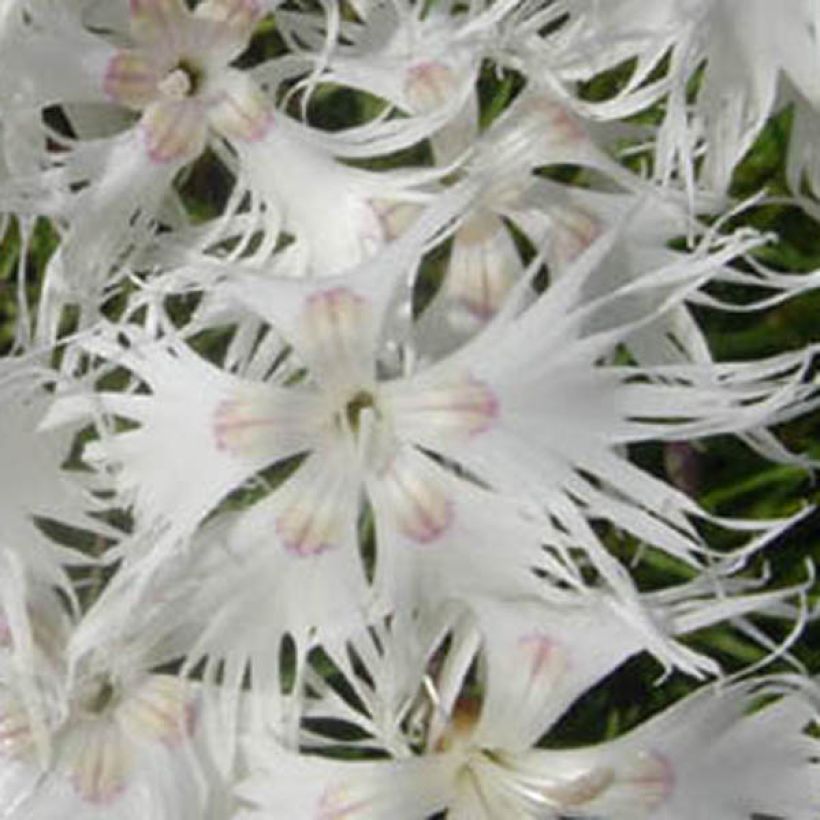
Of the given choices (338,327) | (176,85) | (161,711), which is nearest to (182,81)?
(176,85)

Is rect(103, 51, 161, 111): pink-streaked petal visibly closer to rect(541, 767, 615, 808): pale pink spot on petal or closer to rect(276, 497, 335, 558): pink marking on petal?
rect(276, 497, 335, 558): pink marking on petal

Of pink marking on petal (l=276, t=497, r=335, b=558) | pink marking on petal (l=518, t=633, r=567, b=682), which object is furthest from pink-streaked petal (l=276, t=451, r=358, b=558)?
pink marking on petal (l=518, t=633, r=567, b=682)

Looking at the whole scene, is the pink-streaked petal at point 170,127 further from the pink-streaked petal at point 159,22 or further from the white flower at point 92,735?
the white flower at point 92,735

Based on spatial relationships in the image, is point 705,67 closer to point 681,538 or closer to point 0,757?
point 681,538

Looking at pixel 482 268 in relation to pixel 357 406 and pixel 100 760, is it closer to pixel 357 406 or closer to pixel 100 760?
pixel 357 406

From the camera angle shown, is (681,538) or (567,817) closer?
(681,538)

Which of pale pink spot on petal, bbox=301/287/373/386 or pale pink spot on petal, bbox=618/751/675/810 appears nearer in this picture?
pale pink spot on petal, bbox=301/287/373/386

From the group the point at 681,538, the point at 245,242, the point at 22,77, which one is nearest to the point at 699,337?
the point at 681,538
